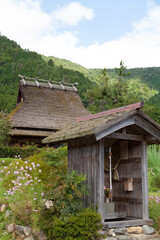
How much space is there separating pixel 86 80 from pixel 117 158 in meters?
38.9

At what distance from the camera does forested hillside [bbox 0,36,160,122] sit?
26203 mm

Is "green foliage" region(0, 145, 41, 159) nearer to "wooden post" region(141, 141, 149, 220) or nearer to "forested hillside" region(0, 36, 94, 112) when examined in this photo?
"wooden post" region(141, 141, 149, 220)

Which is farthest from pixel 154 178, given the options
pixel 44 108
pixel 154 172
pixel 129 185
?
pixel 44 108

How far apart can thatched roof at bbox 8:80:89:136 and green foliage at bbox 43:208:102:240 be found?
13.5m

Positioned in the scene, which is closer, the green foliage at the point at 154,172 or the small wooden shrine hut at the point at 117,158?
the small wooden shrine hut at the point at 117,158

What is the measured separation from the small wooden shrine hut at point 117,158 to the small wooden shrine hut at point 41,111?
1066cm

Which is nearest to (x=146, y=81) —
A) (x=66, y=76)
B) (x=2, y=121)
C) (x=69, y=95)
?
(x=66, y=76)

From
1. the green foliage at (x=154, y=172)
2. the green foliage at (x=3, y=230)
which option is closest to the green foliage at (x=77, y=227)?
the green foliage at (x=3, y=230)

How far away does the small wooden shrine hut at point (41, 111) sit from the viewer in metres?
19.8

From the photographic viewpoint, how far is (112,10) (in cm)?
1130

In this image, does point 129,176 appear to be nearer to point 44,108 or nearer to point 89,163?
point 89,163

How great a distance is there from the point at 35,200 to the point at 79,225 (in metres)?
1.72

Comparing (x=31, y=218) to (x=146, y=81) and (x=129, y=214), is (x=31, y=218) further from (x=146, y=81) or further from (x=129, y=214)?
(x=146, y=81)

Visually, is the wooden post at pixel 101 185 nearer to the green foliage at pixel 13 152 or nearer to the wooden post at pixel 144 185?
the wooden post at pixel 144 185
